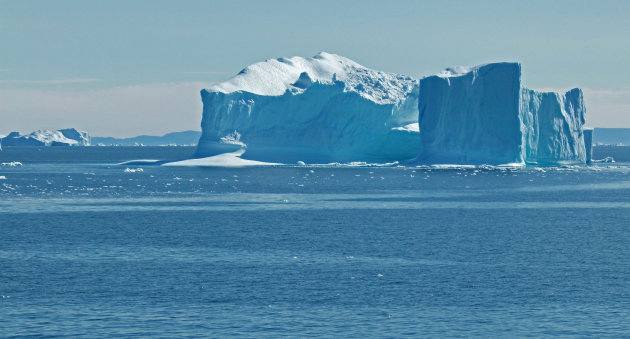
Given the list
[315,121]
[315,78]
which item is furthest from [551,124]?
[315,78]

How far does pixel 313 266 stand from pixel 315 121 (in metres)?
79.2

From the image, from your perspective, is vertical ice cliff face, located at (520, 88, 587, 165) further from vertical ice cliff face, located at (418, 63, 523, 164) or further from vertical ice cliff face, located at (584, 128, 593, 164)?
vertical ice cliff face, located at (584, 128, 593, 164)

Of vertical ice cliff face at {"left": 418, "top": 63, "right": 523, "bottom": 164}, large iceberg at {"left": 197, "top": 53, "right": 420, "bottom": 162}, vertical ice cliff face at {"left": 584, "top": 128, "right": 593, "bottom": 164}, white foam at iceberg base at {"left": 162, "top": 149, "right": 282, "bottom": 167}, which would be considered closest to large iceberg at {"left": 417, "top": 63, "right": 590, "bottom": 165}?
→ vertical ice cliff face at {"left": 418, "top": 63, "right": 523, "bottom": 164}

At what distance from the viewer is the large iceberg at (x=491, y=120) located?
9956 cm

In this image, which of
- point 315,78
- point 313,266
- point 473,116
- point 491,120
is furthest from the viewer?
point 315,78

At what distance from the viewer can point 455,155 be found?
104062 mm

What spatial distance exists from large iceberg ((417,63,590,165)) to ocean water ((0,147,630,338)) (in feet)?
105

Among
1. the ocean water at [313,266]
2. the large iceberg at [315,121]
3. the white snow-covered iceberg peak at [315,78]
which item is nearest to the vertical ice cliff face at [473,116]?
the large iceberg at [315,121]

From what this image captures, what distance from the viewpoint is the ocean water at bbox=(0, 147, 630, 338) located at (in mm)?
24219

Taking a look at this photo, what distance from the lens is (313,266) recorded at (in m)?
33.5

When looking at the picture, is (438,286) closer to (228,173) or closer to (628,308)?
(628,308)

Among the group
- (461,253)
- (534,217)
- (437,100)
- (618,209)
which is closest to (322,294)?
(461,253)

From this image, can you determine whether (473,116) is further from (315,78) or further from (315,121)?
(315,78)

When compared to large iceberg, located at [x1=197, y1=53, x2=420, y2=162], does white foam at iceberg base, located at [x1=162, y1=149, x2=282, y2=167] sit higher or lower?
lower
